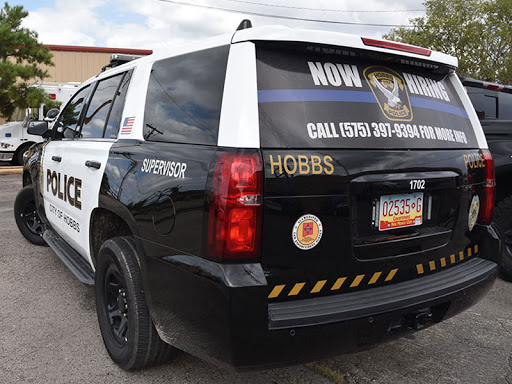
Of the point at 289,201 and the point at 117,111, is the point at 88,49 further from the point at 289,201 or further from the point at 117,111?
the point at 289,201

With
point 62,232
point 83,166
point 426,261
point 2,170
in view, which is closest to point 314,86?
point 426,261

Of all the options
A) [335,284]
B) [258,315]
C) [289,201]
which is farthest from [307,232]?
[258,315]

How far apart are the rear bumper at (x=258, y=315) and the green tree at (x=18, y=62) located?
48.1ft

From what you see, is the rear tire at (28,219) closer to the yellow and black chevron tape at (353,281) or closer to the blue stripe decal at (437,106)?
the yellow and black chevron tape at (353,281)

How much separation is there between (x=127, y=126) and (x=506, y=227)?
147 inches

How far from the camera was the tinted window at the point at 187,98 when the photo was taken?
2.18 metres

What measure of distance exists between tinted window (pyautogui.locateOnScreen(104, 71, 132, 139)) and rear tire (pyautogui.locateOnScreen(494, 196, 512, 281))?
367 centimetres

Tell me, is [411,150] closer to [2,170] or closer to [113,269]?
[113,269]

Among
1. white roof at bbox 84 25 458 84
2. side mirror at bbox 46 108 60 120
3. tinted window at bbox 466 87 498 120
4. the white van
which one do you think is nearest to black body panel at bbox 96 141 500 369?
white roof at bbox 84 25 458 84

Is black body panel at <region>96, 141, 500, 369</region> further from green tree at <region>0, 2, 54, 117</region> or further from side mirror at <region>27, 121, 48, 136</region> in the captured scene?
green tree at <region>0, 2, 54, 117</region>

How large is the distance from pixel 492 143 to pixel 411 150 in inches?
114

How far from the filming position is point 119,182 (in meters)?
2.73

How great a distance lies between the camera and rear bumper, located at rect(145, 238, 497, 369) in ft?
6.35

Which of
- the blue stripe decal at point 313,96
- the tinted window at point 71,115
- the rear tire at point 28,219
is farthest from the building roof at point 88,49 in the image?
the blue stripe decal at point 313,96
